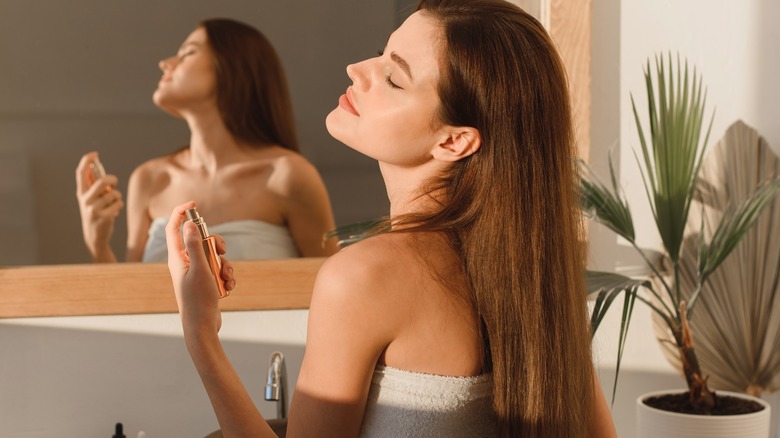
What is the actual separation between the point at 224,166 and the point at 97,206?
233 millimetres

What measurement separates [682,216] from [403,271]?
964mm

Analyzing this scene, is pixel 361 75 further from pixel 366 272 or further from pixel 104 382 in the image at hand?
pixel 104 382

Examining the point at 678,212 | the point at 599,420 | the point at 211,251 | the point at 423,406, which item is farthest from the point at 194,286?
the point at 678,212

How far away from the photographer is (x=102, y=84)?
63.9 inches

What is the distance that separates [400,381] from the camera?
863 millimetres

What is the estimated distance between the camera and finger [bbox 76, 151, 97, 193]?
163 centimetres

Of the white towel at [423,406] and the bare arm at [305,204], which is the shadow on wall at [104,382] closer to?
the bare arm at [305,204]

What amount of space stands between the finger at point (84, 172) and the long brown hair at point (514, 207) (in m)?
0.90

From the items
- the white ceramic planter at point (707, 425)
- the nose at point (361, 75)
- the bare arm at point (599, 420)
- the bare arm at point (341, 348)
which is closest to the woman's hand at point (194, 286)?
the bare arm at point (341, 348)

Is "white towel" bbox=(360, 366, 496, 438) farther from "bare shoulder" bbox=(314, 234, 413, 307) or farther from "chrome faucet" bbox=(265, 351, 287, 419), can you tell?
"chrome faucet" bbox=(265, 351, 287, 419)

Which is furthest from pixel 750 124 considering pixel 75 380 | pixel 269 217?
pixel 75 380

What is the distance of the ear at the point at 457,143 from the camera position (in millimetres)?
906

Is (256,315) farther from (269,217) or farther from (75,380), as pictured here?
(75,380)

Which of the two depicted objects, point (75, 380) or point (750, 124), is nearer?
Result: point (75, 380)
